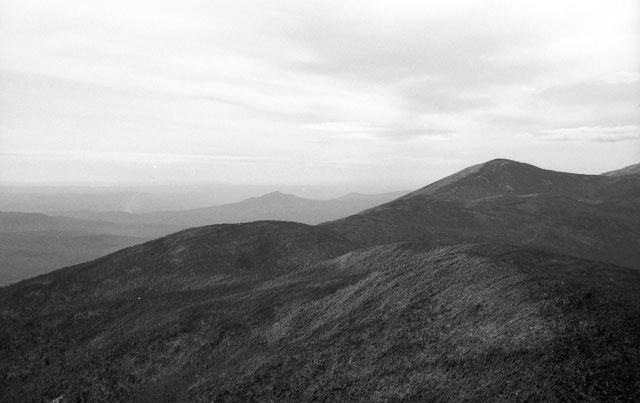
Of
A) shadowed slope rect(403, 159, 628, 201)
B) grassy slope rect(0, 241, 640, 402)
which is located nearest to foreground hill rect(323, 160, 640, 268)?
shadowed slope rect(403, 159, 628, 201)

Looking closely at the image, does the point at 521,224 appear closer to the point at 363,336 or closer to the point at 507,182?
the point at 507,182

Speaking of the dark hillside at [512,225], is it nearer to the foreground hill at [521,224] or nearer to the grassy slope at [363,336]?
the foreground hill at [521,224]

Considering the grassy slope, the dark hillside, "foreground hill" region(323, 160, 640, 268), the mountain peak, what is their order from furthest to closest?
the mountain peak < "foreground hill" region(323, 160, 640, 268) < the dark hillside < the grassy slope

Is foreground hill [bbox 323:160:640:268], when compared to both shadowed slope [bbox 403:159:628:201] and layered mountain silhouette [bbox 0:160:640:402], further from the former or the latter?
layered mountain silhouette [bbox 0:160:640:402]

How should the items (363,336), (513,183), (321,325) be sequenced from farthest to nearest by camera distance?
1. (513,183)
2. (321,325)
3. (363,336)

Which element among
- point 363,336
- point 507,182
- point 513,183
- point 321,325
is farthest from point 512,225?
point 363,336
